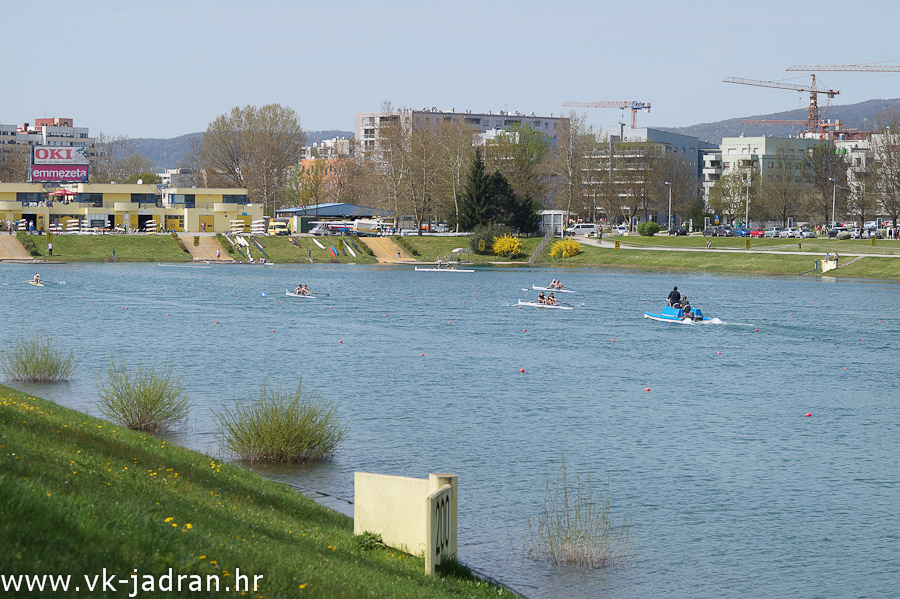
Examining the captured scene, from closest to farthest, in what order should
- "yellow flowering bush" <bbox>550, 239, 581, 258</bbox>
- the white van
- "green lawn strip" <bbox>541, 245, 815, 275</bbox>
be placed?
1. "green lawn strip" <bbox>541, 245, 815, 275</bbox>
2. "yellow flowering bush" <bbox>550, 239, 581, 258</bbox>
3. the white van

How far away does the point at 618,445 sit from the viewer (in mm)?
27375

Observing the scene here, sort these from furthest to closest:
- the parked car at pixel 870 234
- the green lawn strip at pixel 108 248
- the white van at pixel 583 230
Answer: the white van at pixel 583 230, the parked car at pixel 870 234, the green lawn strip at pixel 108 248

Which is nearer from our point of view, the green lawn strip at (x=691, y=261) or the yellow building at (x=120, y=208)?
Answer: the green lawn strip at (x=691, y=261)

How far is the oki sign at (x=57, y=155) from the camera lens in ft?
438

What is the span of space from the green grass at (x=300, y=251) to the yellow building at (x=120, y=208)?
1320 cm

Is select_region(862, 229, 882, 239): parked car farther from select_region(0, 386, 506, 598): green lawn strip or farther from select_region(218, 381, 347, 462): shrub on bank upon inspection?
select_region(0, 386, 506, 598): green lawn strip

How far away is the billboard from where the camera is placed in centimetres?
13338

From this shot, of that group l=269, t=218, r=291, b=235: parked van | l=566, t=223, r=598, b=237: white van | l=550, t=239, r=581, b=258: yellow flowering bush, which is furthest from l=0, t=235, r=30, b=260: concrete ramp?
l=566, t=223, r=598, b=237: white van

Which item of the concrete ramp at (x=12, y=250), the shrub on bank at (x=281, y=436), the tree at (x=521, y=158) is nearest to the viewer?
the shrub on bank at (x=281, y=436)

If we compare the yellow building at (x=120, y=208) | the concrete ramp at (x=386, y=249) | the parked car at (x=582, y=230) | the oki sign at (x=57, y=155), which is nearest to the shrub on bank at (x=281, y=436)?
the concrete ramp at (x=386, y=249)

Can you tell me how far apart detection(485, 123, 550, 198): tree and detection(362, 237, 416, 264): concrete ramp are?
24.5 m

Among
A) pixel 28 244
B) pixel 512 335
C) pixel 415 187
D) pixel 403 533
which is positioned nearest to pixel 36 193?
pixel 28 244

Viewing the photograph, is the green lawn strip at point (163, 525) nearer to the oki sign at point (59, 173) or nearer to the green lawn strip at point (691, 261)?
the green lawn strip at point (691, 261)

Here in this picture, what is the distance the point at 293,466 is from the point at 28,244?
9238 centimetres
